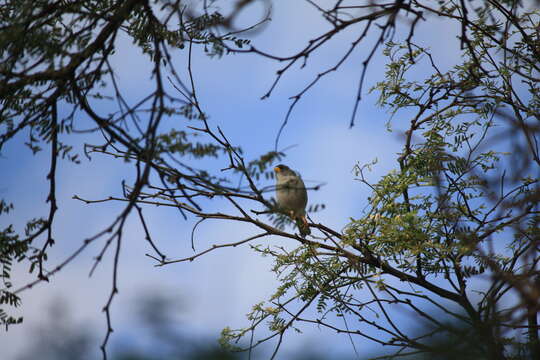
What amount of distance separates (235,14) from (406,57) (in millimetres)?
2128

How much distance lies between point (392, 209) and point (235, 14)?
1.91 m

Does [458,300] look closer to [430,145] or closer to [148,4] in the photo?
[430,145]

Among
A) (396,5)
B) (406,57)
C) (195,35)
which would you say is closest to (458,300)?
(406,57)

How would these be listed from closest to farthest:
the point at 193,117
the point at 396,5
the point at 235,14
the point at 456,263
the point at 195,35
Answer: the point at 235,14 < the point at 396,5 < the point at 193,117 < the point at 195,35 < the point at 456,263

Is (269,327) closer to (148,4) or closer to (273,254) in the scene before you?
(273,254)

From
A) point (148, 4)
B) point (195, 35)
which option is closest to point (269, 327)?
point (195, 35)

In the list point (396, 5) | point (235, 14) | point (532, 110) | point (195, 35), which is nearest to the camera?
point (235, 14)

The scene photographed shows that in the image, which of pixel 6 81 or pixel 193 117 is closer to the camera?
pixel 6 81

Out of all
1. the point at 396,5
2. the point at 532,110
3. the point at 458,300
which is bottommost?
the point at 458,300

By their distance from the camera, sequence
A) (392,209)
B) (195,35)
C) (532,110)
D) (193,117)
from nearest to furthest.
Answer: (193,117)
(195,35)
(392,209)
(532,110)

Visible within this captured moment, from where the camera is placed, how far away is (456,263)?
3.08 m

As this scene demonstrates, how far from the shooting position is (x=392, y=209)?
3.30m

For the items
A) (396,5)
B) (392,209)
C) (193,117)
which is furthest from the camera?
(392,209)

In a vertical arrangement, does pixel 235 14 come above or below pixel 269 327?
above
